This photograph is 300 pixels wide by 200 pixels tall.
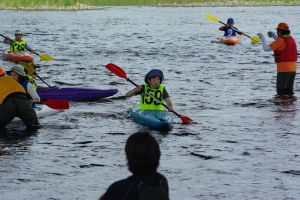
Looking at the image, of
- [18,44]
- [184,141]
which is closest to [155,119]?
[184,141]

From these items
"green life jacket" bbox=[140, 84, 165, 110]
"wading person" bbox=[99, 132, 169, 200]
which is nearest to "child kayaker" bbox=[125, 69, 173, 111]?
"green life jacket" bbox=[140, 84, 165, 110]

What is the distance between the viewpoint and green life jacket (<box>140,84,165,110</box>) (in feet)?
36.2

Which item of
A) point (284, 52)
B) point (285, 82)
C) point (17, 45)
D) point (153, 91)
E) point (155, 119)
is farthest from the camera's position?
point (17, 45)

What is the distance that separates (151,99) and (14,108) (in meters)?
2.30

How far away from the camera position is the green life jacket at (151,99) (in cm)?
1105

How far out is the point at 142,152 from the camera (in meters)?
3.95

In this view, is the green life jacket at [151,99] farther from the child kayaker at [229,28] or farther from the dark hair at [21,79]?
the child kayaker at [229,28]

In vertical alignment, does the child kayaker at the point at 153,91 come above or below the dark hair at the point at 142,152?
below

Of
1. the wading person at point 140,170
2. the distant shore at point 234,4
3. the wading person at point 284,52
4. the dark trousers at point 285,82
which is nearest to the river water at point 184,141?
the dark trousers at point 285,82

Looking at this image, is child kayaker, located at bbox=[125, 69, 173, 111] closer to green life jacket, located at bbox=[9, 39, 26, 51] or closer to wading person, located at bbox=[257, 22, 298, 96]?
wading person, located at bbox=[257, 22, 298, 96]

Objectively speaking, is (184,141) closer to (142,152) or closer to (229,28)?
(142,152)

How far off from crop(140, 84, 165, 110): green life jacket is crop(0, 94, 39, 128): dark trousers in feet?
6.29

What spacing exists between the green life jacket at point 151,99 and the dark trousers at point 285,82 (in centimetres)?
405

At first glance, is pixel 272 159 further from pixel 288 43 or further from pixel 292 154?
pixel 288 43
